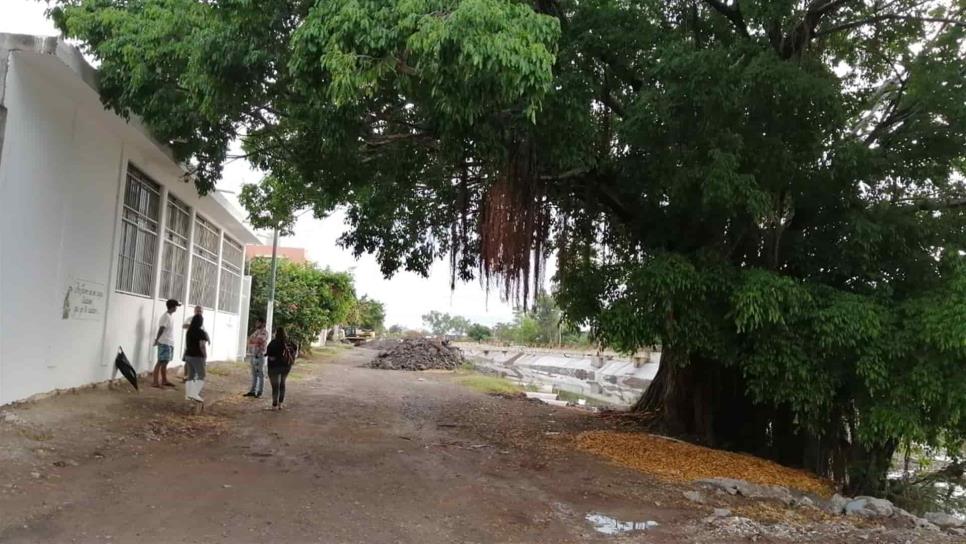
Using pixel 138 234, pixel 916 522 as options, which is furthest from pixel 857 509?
pixel 138 234

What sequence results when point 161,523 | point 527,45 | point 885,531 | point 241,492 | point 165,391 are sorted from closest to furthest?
1. point 161,523
2. point 527,45
3. point 241,492
4. point 885,531
5. point 165,391

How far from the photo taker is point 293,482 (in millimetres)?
7012

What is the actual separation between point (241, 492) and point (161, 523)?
108cm

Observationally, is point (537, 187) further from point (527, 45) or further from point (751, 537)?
point (751, 537)

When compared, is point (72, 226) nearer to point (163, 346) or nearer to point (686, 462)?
point (163, 346)

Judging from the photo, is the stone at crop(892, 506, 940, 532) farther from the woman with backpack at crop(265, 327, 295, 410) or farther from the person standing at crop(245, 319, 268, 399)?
the person standing at crop(245, 319, 268, 399)

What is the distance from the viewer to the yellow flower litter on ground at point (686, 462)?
9.19 meters

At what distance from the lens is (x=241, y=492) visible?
21.2 feet

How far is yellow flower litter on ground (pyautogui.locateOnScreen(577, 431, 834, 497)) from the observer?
9188 millimetres

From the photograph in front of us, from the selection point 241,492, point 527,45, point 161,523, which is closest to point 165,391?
point 241,492

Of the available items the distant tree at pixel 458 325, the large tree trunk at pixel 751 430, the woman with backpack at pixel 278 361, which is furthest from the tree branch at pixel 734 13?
the distant tree at pixel 458 325

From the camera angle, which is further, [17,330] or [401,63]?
[17,330]

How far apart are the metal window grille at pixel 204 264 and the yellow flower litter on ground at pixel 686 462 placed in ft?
35.9

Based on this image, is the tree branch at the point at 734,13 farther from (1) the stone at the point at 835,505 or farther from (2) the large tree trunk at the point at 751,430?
(1) the stone at the point at 835,505
